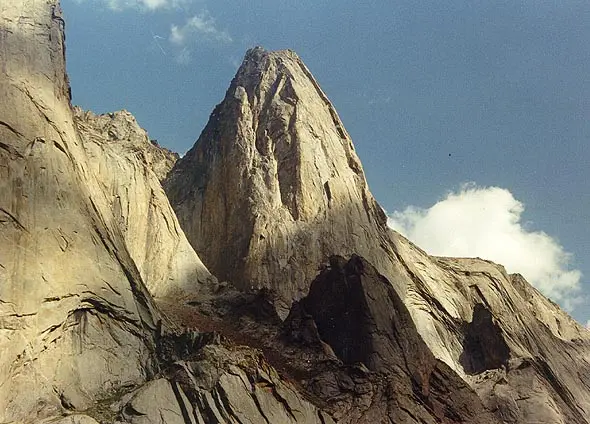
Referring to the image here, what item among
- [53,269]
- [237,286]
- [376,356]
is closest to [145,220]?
[237,286]

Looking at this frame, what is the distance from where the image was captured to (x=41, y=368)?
66.9 feet

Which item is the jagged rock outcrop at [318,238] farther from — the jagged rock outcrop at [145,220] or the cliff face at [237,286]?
the jagged rock outcrop at [145,220]

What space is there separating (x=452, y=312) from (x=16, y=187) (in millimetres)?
29505

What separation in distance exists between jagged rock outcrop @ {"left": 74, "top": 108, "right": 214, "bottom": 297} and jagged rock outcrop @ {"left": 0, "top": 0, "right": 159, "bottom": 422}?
6.62 meters

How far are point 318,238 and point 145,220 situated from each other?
10.1 m

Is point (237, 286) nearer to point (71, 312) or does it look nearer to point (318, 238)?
point (318, 238)

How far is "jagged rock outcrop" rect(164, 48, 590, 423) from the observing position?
37.8 meters

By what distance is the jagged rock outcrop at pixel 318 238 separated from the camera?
37844 millimetres

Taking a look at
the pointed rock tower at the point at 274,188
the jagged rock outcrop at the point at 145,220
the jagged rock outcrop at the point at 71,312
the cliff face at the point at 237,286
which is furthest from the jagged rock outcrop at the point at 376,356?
the jagged rock outcrop at the point at 145,220

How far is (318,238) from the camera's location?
4041 centimetres

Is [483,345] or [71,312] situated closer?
[71,312]

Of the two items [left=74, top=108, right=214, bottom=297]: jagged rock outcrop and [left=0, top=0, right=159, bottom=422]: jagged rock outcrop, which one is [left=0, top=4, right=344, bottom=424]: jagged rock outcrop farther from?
[left=74, top=108, right=214, bottom=297]: jagged rock outcrop

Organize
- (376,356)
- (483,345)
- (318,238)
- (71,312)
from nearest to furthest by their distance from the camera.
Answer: (71,312)
(376,356)
(483,345)
(318,238)

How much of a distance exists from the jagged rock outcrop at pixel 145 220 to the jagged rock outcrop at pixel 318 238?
4.05 m
